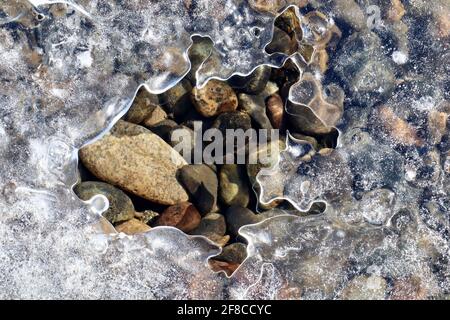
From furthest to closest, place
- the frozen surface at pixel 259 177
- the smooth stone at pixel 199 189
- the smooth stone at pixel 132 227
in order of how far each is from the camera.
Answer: the smooth stone at pixel 199 189, the smooth stone at pixel 132 227, the frozen surface at pixel 259 177

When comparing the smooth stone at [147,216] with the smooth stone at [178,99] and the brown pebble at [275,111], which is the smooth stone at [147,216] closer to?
the smooth stone at [178,99]

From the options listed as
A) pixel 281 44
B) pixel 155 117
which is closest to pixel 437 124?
pixel 281 44

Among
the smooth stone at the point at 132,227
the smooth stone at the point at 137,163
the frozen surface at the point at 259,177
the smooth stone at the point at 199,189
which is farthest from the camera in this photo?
the smooth stone at the point at 199,189

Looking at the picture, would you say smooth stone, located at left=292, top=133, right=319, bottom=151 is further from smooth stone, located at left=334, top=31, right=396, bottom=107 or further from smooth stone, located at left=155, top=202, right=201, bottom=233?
smooth stone, located at left=155, top=202, right=201, bottom=233

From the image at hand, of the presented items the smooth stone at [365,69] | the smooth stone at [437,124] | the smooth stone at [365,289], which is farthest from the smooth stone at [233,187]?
the smooth stone at [437,124]

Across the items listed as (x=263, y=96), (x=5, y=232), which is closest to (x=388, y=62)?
(x=263, y=96)
